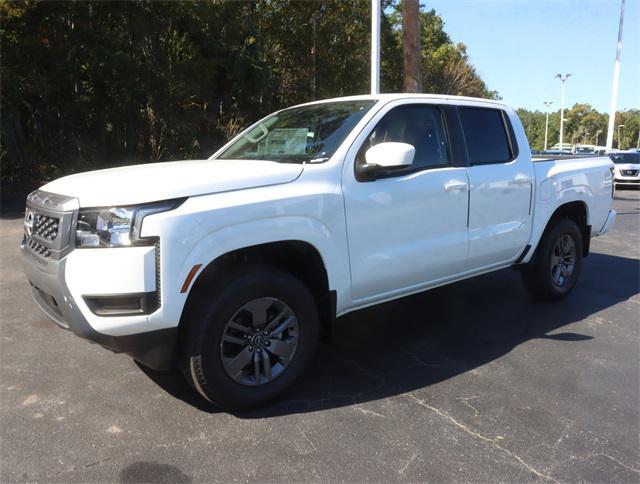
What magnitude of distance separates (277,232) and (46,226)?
4.20ft

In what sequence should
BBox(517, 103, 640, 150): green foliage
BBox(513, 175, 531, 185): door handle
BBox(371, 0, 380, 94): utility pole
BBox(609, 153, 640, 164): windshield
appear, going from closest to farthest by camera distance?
BBox(513, 175, 531, 185): door handle → BBox(371, 0, 380, 94): utility pole → BBox(609, 153, 640, 164): windshield → BBox(517, 103, 640, 150): green foliage

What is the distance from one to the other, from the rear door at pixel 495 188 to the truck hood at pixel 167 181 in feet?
5.65

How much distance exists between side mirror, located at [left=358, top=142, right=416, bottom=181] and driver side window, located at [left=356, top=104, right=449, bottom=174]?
0.25 metres

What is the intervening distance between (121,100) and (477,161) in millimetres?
14271

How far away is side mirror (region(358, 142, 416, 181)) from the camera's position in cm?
338

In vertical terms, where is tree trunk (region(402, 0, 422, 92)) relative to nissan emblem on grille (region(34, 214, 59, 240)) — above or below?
above

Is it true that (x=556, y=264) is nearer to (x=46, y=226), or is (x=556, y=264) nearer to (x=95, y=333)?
(x=95, y=333)

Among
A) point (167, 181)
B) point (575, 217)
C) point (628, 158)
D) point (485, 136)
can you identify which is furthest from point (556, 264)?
point (628, 158)

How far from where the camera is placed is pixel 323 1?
23859 mm

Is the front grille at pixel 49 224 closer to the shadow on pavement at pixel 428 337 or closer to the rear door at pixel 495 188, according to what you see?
the shadow on pavement at pixel 428 337

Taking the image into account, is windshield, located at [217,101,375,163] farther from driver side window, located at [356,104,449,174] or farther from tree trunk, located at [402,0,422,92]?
tree trunk, located at [402,0,422,92]

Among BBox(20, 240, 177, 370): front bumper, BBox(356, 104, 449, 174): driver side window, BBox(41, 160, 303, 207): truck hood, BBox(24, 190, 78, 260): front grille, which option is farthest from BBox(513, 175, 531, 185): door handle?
BBox(24, 190, 78, 260): front grille

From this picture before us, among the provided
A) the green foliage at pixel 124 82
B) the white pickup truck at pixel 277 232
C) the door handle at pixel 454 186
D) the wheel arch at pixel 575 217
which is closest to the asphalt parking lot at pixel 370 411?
the white pickup truck at pixel 277 232

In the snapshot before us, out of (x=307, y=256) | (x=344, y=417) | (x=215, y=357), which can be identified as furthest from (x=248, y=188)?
(x=344, y=417)
